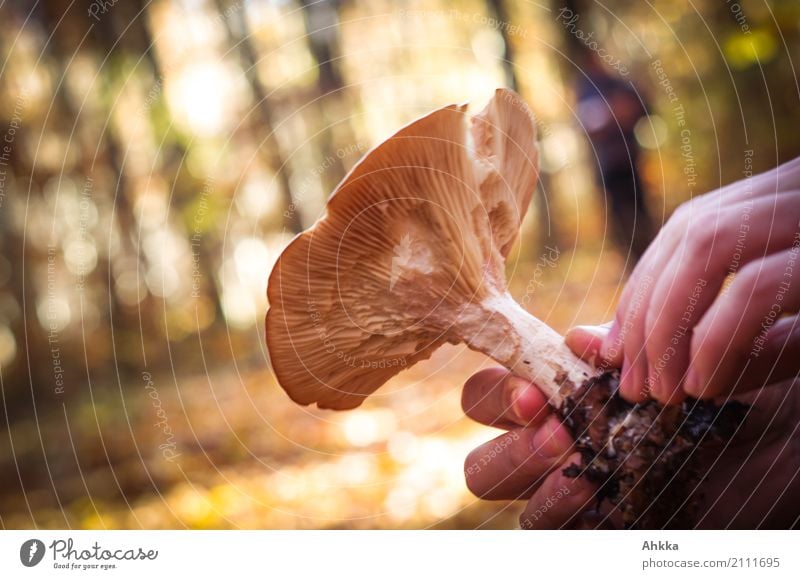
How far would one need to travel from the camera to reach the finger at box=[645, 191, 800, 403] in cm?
63

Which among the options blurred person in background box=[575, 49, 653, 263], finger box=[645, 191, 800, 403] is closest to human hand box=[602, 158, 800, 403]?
finger box=[645, 191, 800, 403]

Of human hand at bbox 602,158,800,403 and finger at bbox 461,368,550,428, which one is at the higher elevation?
human hand at bbox 602,158,800,403

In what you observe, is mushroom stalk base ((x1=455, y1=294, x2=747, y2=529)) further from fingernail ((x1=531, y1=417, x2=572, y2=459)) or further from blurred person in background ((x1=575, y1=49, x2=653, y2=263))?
blurred person in background ((x1=575, y1=49, x2=653, y2=263))

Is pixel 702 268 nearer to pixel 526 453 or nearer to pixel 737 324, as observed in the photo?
pixel 737 324

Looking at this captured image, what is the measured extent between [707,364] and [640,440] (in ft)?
0.39

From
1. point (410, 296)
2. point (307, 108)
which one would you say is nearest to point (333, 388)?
point (410, 296)

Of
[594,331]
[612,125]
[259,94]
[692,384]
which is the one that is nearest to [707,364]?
[692,384]

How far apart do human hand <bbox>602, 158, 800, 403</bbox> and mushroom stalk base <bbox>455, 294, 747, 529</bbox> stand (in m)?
0.03

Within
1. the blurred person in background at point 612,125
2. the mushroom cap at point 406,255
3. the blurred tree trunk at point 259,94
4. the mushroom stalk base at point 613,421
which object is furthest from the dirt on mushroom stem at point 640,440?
the blurred tree trunk at point 259,94

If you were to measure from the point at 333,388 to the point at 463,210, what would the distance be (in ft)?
0.99

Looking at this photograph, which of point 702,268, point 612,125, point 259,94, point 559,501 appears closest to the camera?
point 702,268

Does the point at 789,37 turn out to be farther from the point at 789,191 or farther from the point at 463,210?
the point at 463,210

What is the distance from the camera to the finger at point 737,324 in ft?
2.10

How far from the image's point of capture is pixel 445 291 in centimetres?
73
